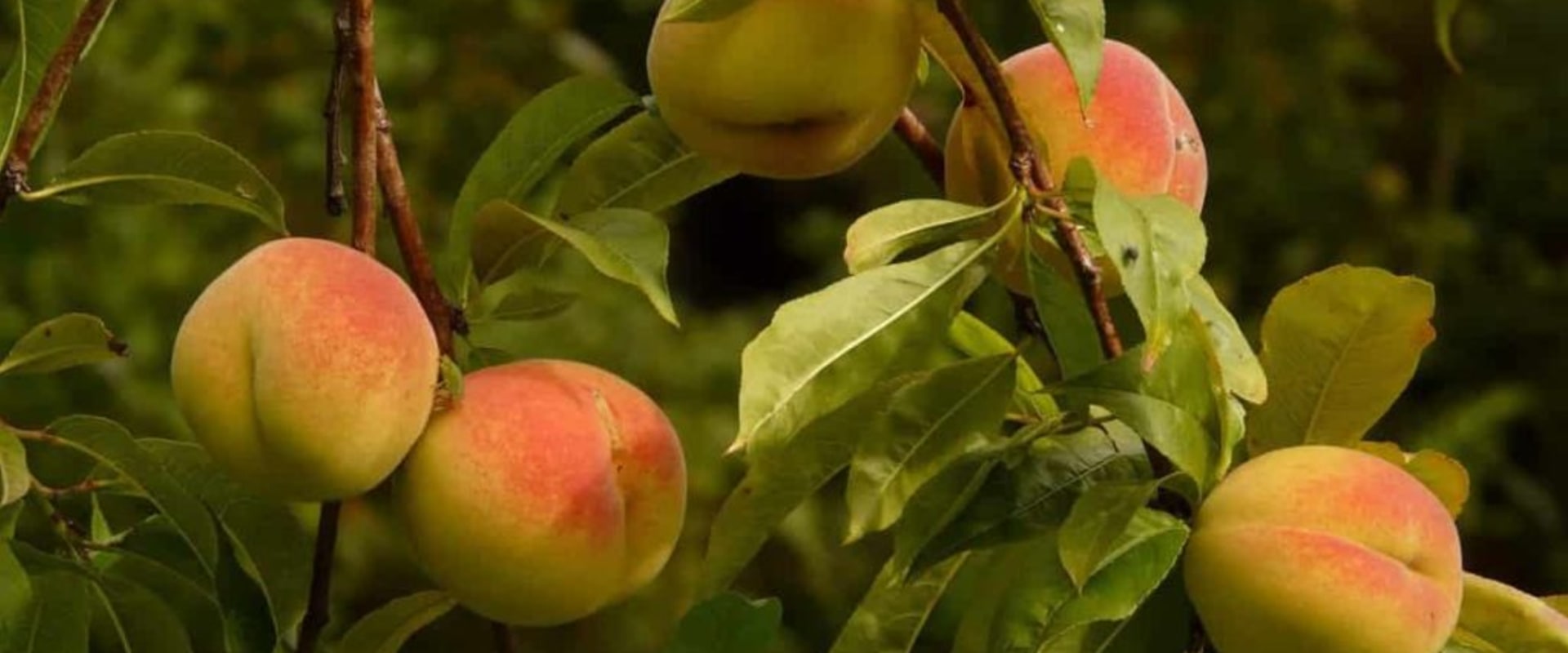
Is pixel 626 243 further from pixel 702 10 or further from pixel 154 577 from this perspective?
pixel 154 577

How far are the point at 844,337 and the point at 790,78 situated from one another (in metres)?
0.09

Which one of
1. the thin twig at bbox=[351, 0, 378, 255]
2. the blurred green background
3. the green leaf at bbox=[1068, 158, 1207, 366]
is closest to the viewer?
the green leaf at bbox=[1068, 158, 1207, 366]

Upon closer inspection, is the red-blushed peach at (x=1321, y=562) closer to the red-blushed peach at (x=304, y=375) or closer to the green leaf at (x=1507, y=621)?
A: the green leaf at (x=1507, y=621)

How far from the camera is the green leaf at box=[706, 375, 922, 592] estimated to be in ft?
2.93

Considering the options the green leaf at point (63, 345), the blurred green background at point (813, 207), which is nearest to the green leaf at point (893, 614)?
the green leaf at point (63, 345)

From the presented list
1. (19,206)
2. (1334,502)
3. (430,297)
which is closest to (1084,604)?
(1334,502)

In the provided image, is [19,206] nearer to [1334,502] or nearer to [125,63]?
[125,63]

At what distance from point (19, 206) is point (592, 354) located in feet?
2.21

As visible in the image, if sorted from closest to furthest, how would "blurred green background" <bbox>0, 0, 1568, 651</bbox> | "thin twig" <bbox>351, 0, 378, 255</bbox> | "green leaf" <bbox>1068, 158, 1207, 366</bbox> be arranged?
"green leaf" <bbox>1068, 158, 1207, 366</bbox> < "thin twig" <bbox>351, 0, 378, 255</bbox> < "blurred green background" <bbox>0, 0, 1568, 651</bbox>

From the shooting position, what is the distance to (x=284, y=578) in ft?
3.10

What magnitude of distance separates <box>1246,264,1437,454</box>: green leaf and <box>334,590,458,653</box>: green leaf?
29 centimetres

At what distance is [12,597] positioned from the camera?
2.95 feet

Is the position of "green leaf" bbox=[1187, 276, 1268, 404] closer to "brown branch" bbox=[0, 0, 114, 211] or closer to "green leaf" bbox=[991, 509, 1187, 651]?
"green leaf" bbox=[991, 509, 1187, 651]

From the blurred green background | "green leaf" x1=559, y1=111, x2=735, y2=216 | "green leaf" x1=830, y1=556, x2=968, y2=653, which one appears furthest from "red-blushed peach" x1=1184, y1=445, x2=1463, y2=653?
the blurred green background
